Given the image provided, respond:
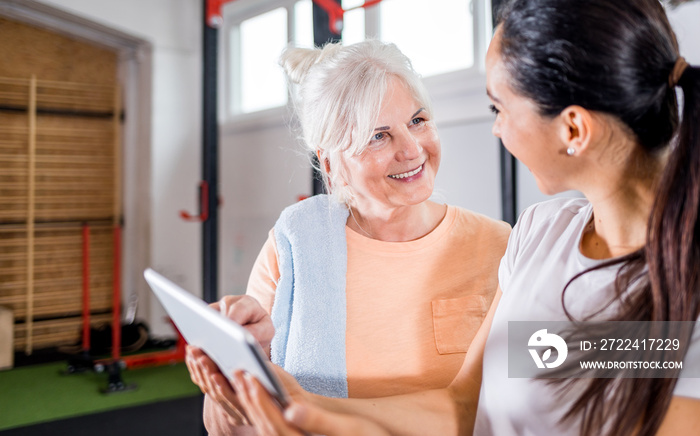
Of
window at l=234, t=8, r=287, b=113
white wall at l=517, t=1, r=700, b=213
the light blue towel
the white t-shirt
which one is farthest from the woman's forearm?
window at l=234, t=8, r=287, b=113

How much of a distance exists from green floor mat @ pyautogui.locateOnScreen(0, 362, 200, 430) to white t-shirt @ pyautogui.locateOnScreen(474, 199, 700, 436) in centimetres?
247

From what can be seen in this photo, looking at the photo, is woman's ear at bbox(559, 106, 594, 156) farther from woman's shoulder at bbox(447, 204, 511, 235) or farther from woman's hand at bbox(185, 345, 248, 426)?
woman's hand at bbox(185, 345, 248, 426)

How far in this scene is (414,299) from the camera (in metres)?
1.17

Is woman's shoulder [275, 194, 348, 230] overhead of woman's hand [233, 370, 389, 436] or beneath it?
overhead

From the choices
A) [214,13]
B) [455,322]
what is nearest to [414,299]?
[455,322]

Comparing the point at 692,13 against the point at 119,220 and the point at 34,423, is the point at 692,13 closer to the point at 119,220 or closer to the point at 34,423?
the point at 34,423

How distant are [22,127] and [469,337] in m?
3.94

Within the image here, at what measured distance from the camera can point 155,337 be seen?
4.14 metres

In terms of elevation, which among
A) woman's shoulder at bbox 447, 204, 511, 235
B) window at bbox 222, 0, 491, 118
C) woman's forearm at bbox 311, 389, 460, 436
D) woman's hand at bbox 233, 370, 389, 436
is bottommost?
woman's forearm at bbox 311, 389, 460, 436

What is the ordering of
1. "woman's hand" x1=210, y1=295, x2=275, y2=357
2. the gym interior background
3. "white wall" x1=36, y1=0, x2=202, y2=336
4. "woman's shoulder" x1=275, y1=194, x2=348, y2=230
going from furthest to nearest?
"white wall" x1=36, y1=0, x2=202, y2=336
the gym interior background
"woman's shoulder" x1=275, y1=194, x2=348, y2=230
"woman's hand" x1=210, y1=295, x2=275, y2=357

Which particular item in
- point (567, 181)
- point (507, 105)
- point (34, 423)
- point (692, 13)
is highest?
point (692, 13)

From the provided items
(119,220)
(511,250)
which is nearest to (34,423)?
(119,220)

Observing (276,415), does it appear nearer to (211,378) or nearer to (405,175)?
(211,378)

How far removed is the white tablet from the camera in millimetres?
603
